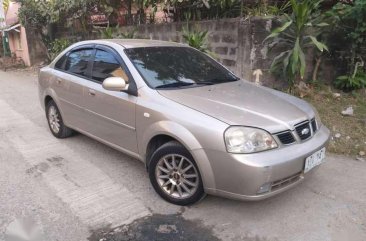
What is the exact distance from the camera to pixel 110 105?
4203 mm

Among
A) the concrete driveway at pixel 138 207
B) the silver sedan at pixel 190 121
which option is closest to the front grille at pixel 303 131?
the silver sedan at pixel 190 121

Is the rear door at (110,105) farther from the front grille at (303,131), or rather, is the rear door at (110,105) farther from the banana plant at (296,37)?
the banana plant at (296,37)

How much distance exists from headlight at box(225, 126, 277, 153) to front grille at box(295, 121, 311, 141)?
15.0 inches

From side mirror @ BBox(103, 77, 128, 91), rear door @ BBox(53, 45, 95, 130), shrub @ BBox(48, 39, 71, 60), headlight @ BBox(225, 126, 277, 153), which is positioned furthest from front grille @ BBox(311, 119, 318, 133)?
shrub @ BBox(48, 39, 71, 60)

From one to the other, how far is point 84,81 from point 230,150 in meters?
2.44

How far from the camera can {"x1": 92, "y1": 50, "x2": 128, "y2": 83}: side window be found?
4.22 m

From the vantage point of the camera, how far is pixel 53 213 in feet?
11.6

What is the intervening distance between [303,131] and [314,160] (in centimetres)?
30

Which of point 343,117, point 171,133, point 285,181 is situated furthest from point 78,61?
point 343,117

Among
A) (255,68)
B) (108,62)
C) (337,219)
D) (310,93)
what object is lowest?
(337,219)

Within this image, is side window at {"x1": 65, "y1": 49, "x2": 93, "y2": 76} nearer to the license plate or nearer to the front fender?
the front fender

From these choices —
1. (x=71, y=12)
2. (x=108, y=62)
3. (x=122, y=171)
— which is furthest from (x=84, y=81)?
(x=71, y=12)

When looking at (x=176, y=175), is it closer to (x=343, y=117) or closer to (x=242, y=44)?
(x=343, y=117)

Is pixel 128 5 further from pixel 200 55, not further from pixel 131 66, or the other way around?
A: pixel 131 66
